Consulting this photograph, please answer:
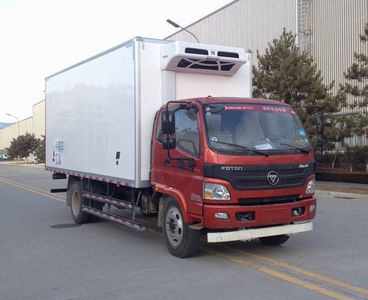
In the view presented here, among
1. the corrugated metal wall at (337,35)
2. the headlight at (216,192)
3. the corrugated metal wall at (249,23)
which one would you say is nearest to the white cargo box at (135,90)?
the headlight at (216,192)

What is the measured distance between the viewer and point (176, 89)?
891cm

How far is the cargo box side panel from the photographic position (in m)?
8.98

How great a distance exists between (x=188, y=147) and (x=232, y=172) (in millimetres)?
853

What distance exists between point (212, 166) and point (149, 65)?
2.52 m

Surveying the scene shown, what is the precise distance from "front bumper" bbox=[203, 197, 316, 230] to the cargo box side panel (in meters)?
2.11

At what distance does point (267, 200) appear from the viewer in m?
7.28

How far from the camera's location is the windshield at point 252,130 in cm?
727

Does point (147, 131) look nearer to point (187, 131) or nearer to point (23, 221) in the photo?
point (187, 131)

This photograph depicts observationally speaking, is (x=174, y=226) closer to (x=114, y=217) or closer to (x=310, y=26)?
(x=114, y=217)

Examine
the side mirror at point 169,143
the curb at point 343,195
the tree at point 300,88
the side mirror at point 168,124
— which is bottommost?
the curb at point 343,195

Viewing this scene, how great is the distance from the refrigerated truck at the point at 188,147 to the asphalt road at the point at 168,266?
419mm

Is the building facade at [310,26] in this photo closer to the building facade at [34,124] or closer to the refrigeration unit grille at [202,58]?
the refrigeration unit grille at [202,58]

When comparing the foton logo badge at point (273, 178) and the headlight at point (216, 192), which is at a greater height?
the foton logo badge at point (273, 178)

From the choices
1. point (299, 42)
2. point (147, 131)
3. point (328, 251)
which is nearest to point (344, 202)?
point (328, 251)
